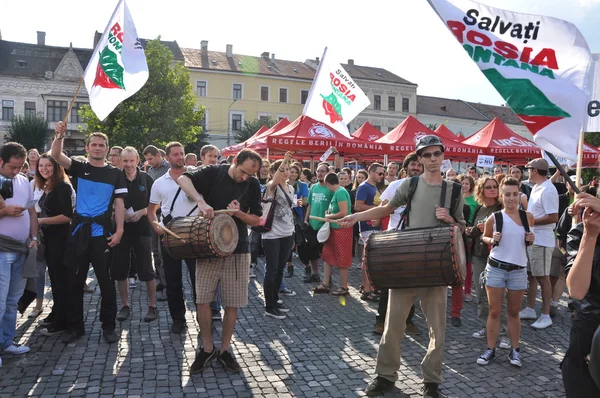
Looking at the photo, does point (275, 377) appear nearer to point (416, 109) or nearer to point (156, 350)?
point (156, 350)

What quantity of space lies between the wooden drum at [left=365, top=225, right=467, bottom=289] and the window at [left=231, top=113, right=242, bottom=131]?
52.1 meters

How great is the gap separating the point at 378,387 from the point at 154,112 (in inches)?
1369

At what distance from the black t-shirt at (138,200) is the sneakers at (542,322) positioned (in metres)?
4.80

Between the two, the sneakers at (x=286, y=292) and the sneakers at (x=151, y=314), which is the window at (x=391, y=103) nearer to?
the sneakers at (x=286, y=292)

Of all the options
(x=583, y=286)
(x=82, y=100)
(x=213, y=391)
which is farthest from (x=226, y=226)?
(x=82, y=100)

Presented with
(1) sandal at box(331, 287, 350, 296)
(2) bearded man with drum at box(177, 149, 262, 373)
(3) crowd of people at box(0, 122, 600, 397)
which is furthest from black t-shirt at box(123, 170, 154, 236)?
(1) sandal at box(331, 287, 350, 296)

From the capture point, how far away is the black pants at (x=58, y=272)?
559 centimetres

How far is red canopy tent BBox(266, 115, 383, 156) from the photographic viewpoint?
1497 centimetres

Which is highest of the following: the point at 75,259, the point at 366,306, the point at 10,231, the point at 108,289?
the point at 10,231

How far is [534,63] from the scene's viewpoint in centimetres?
345

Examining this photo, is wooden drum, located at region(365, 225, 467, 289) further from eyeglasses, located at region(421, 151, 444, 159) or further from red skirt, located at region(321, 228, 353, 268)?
red skirt, located at region(321, 228, 353, 268)

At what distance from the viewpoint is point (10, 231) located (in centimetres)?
492

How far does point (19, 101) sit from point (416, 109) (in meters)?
43.1

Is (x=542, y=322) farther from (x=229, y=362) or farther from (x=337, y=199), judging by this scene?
(x=229, y=362)
